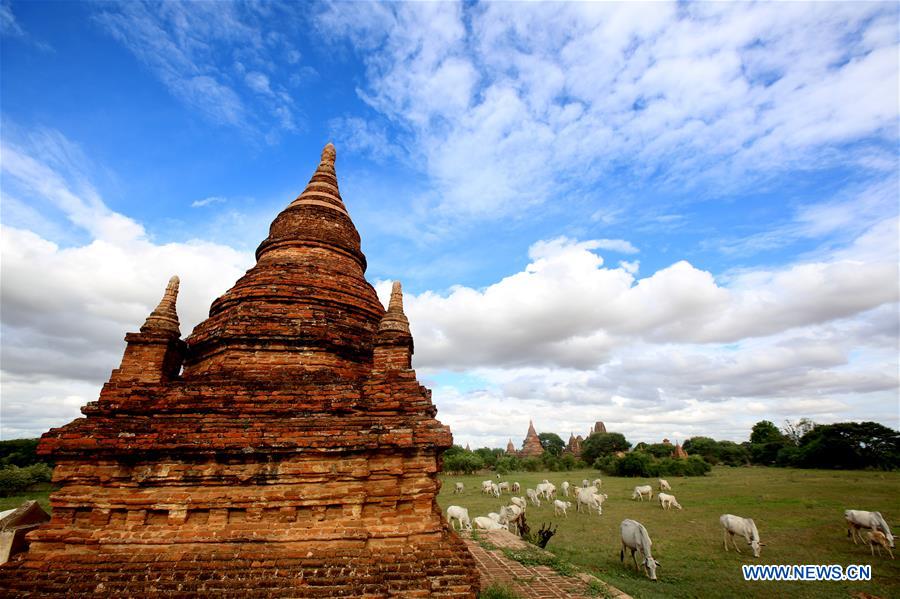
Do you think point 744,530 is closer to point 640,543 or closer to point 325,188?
point 640,543

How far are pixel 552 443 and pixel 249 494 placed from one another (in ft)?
381

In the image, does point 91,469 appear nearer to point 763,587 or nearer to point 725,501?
point 763,587

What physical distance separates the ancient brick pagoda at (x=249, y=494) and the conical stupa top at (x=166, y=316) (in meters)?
0.88

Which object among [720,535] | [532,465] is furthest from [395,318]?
[532,465]

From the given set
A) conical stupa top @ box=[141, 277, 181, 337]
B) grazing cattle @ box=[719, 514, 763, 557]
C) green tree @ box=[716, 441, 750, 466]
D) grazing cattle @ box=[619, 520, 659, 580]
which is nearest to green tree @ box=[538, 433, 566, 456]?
green tree @ box=[716, 441, 750, 466]

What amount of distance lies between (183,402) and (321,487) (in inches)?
103

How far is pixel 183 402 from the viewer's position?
682 cm

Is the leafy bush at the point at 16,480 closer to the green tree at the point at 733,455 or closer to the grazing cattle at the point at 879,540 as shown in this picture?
the grazing cattle at the point at 879,540

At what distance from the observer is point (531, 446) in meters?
80.4

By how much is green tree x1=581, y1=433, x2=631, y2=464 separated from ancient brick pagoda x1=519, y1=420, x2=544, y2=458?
778 cm

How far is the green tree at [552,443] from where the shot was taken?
340ft

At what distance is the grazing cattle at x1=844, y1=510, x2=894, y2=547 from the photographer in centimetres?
1481

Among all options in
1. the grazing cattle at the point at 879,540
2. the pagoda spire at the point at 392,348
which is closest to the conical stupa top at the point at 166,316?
the pagoda spire at the point at 392,348

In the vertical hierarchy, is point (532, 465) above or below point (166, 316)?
below
